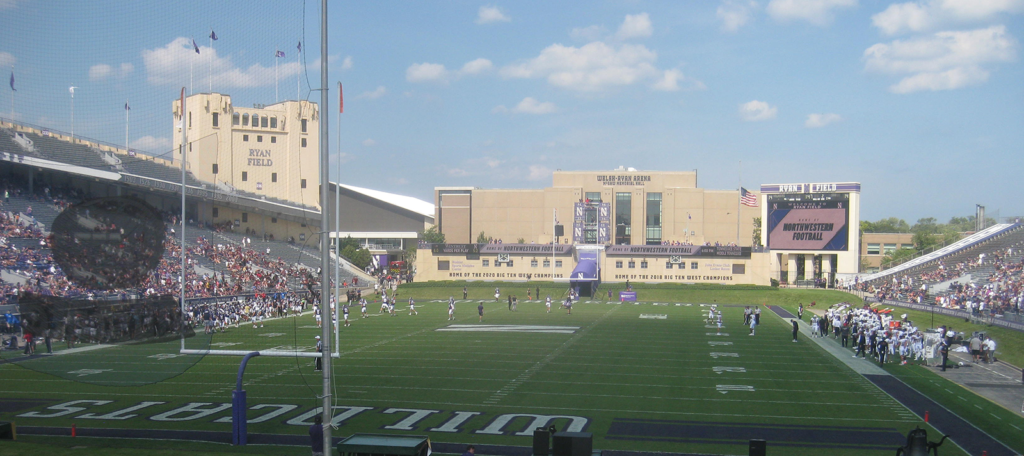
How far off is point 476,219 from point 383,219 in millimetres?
12317

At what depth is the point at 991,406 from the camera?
17828 mm

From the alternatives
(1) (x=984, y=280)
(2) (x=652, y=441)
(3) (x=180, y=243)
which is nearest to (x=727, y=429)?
(2) (x=652, y=441)

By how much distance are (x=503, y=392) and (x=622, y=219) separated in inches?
2435

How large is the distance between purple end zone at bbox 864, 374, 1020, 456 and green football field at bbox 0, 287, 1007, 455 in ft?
1.27

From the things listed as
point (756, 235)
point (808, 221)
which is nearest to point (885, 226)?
point (756, 235)

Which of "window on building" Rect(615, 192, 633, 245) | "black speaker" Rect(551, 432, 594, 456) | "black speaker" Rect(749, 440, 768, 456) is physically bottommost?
"black speaker" Rect(749, 440, 768, 456)

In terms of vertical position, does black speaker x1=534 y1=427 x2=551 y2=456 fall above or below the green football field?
above

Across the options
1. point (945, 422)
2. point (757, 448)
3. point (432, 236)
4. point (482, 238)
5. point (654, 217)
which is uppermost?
point (654, 217)

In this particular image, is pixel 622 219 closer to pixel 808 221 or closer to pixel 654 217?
pixel 654 217

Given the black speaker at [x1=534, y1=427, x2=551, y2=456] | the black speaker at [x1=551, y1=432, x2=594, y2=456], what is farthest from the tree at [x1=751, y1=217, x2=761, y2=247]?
the black speaker at [x1=551, y1=432, x2=594, y2=456]

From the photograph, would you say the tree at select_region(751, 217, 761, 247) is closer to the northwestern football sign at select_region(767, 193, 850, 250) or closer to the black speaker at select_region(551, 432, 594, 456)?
the northwestern football sign at select_region(767, 193, 850, 250)

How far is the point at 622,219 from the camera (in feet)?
261

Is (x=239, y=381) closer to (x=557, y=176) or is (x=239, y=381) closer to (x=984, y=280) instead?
(x=984, y=280)

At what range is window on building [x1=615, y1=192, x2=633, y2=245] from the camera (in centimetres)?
7925
